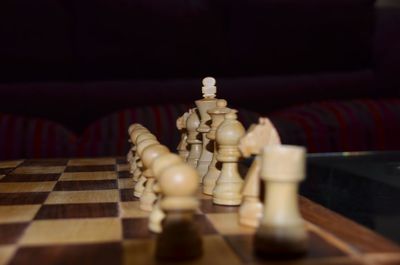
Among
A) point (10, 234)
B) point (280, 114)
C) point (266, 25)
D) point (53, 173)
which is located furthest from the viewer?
point (266, 25)

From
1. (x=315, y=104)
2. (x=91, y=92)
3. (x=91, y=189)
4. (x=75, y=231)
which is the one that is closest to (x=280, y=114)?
(x=315, y=104)

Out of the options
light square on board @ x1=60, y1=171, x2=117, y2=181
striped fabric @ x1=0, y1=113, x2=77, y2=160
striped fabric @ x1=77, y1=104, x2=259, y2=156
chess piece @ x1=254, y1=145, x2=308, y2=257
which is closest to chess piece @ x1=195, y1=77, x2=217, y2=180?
light square on board @ x1=60, y1=171, x2=117, y2=181

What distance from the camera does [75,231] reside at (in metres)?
0.79

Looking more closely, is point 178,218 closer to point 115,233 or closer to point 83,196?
point 115,233

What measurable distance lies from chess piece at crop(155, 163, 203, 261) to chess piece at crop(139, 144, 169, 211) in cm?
16

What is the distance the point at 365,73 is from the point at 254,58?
2.22 feet

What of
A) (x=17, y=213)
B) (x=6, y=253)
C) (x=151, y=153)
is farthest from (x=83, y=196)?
(x=6, y=253)

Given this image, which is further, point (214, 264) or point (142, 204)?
point (142, 204)

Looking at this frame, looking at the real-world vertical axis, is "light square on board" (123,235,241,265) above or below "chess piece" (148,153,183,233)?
below

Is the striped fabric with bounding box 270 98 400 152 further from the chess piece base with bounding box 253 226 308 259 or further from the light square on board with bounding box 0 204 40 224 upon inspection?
the chess piece base with bounding box 253 226 308 259

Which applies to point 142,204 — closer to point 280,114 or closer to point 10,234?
point 10,234

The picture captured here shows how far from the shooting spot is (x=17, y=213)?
0.92m

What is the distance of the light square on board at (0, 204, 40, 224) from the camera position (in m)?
0.87

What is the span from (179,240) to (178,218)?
0.10 feet
